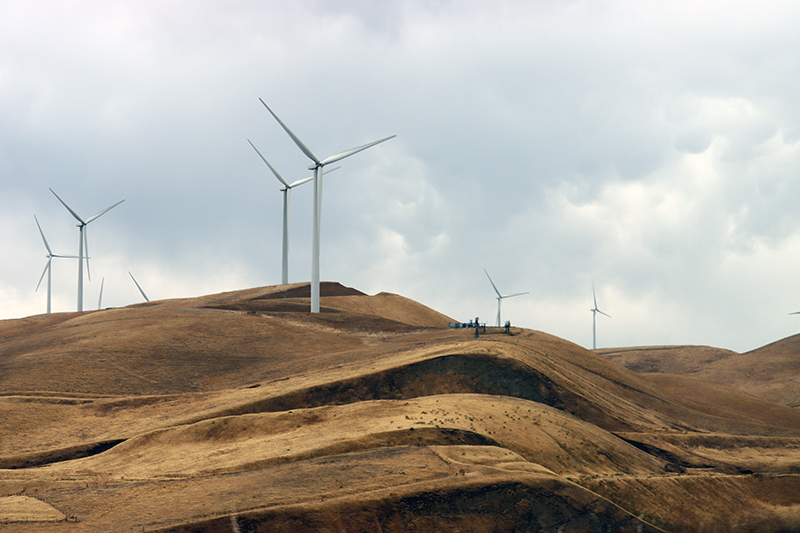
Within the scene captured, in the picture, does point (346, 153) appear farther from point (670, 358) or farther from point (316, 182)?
point (670, 358)

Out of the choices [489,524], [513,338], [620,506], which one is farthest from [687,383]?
[489,524]

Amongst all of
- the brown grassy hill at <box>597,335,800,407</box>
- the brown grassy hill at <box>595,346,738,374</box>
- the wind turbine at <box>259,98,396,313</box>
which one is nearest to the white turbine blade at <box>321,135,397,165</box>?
the wind turbine at <box>259,98,396,313</box>

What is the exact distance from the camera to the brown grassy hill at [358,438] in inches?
1289

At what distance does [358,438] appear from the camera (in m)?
39.9

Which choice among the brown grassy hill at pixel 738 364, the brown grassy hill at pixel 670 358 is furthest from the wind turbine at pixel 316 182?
the brown grassy hill at pixel 670 358

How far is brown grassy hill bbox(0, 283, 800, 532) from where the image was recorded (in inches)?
1289

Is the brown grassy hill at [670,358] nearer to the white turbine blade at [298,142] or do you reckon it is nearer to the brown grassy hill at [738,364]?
the brown grassy hill at [738,364]

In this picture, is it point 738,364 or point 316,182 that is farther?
point 738,364

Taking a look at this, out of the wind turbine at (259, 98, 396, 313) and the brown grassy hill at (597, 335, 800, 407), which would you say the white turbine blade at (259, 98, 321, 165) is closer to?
the wind turbine at (259, 98, 396, 313)

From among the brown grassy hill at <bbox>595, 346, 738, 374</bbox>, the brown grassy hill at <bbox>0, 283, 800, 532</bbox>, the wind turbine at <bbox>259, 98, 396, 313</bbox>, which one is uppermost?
the wind turbine at <bbox>259, 98, 396, 313</bbox>

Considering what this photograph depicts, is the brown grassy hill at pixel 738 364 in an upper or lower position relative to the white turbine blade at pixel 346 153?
lower

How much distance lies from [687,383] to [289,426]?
76.9 meters

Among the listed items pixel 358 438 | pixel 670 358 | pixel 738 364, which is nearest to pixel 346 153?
pixel 358 438

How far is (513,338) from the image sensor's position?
249 feet
